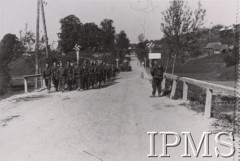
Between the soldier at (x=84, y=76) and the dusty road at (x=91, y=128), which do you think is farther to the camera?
the soldier at (x=84, y=76)

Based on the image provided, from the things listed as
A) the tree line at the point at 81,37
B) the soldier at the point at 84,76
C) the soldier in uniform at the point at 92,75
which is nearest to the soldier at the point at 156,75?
the soldier at the point at 84,76

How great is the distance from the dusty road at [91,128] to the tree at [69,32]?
78.0m

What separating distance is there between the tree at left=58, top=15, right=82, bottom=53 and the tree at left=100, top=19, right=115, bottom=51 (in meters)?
10.7

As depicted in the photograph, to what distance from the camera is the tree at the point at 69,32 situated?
8988 centimetres

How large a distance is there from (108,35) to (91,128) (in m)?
98.8

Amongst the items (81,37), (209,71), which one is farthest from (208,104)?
(81,37)

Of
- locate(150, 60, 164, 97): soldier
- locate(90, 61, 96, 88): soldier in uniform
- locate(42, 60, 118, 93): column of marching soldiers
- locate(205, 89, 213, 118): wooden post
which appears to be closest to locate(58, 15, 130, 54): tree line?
locate(90, 61, 96, 88): soldier in uniform

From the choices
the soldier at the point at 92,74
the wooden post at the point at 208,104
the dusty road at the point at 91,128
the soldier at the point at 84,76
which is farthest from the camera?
the soldier at the point at 92,74

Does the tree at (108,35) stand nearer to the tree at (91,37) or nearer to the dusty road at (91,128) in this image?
the tree at (91,37)

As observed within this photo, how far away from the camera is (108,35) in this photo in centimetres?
10656

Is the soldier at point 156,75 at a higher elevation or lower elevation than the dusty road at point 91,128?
higher
